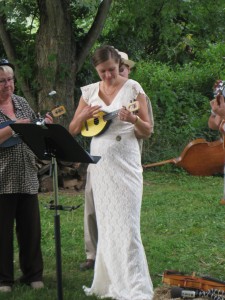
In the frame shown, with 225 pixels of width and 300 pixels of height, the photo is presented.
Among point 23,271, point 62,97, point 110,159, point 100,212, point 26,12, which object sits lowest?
point 23,271

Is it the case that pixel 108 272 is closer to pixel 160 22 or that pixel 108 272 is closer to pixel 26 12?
pixel 26 12

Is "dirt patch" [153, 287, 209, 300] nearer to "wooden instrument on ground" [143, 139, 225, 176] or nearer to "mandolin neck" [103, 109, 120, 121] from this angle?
"mandolin neck" [103, 109, 120, 121]

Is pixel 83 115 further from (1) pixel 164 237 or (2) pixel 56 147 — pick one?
(1) pixel 164 237

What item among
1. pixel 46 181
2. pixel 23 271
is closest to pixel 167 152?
pixel 46 181

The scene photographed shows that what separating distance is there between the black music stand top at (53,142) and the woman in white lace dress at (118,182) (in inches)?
22.1

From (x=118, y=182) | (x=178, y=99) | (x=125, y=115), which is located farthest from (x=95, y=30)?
(x=125, y=115)

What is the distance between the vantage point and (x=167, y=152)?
13070 mm

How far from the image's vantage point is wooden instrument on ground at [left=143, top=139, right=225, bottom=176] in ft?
31.8

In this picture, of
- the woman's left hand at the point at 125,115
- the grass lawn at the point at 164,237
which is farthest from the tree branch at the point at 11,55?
the woman's left hand at the point at 125,115

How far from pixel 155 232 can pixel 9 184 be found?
9.30 feet

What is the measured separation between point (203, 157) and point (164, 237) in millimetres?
3020

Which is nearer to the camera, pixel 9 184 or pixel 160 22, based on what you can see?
pixel 9 184

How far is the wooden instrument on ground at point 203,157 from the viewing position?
31.8 ft

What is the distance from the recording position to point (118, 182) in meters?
Answer: 4.94
